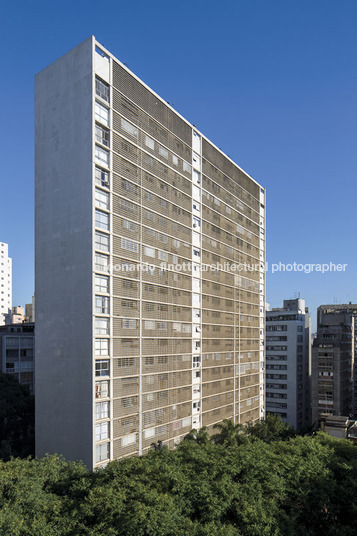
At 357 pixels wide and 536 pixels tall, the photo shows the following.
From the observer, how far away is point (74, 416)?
3184 centimetres

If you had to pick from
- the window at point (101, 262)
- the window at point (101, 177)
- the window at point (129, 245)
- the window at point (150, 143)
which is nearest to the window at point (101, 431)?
the window at point (101, 262)

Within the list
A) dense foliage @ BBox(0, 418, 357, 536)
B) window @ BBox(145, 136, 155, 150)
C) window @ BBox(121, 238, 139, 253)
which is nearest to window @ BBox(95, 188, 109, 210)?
window @ BBox(121, 238, 139, 253)

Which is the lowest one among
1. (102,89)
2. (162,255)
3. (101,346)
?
(101,346)

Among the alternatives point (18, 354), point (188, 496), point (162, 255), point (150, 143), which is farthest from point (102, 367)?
point (18, 354)

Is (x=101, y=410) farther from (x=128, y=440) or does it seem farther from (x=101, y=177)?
(x=101, y=177)

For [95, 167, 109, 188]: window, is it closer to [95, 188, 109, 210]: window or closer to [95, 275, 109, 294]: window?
[95, 188, 109, 210]: window

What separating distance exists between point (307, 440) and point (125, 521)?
1788 centimetres

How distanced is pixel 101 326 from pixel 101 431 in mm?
8490

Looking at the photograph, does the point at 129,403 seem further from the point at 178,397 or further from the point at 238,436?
the point at 238,436

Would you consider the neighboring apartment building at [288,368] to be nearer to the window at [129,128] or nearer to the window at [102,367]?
the window at [102,367]

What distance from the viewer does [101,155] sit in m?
33.5

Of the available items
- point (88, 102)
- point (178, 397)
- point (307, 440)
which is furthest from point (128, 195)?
point (307, 440)

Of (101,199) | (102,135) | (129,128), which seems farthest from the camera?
(129,128)

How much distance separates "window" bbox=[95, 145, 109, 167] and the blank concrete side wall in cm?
81
